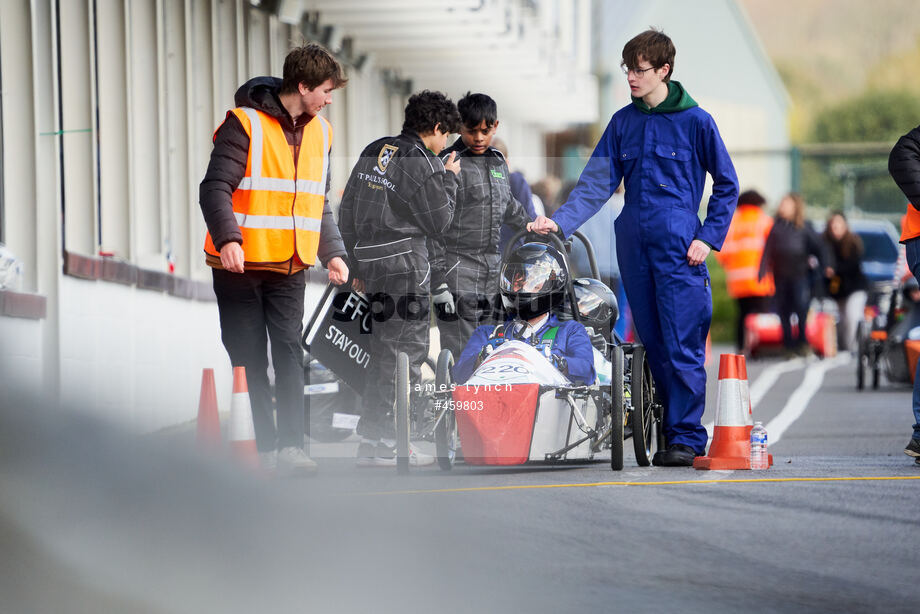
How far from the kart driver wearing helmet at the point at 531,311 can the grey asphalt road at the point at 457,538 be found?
23.6 inches

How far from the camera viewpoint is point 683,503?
7195 millimetres

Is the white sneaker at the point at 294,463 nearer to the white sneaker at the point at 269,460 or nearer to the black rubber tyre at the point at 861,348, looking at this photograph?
the white sneaker at the point at 269,460

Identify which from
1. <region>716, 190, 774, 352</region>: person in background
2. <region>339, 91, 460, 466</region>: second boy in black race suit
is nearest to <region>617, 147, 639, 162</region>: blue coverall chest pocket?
<region>339, 91, 460, 466</region>: second boy in black race suit

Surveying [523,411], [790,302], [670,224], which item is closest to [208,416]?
[523,411]

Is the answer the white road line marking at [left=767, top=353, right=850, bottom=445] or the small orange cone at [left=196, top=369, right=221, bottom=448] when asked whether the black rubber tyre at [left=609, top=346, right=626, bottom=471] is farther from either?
the white road line marking at [left=767, top=353, right=850, bottom=445]

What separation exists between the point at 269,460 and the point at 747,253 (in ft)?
46.8

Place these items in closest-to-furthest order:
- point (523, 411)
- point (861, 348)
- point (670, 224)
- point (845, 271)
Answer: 1. point (523, 411)
2. point (670, 224)
3. point (861, 348)
4. point (845, 271)

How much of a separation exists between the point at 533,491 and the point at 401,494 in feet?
1.85

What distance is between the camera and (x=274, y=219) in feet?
28.1

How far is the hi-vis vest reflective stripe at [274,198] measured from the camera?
8516mm

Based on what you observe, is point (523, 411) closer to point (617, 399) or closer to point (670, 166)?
point (617, 399)

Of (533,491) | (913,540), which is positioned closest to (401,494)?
(533,491)

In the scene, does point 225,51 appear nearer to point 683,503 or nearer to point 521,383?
point 521,383

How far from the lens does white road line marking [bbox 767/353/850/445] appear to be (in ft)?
41.2
